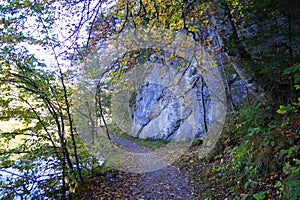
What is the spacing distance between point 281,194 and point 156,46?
7.59 metres

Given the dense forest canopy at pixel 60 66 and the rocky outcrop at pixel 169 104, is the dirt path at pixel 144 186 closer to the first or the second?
the dense forest canopy at pixel 60 66

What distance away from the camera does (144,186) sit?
211 inches

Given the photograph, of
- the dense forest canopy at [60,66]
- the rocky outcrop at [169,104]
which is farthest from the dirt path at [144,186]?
the rocky outcrop at [169,104]

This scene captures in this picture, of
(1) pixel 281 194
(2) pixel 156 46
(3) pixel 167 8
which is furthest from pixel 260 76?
(2) pixel 156 46

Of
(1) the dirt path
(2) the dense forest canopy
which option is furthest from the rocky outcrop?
(2) the dense forest canopy

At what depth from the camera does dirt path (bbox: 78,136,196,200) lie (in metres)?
4.69

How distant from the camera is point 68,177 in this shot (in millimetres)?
5285

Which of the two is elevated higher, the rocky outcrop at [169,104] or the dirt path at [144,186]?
the rocky outcrop at [169,104]

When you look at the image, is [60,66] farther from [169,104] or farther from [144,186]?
[169,104]

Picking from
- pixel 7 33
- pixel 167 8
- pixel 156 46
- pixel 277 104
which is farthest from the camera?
pixel 156 46

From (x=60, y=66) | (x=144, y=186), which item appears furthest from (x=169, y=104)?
(x=60, y=66)

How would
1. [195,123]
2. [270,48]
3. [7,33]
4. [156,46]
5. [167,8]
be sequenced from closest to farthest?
1. [270,48]
2. [7,33]
3. [167,8]
4. [156,46]
5. [195,123]

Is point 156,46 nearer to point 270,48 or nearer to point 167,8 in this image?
point 167,8

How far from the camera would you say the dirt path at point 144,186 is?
469 centimetres
